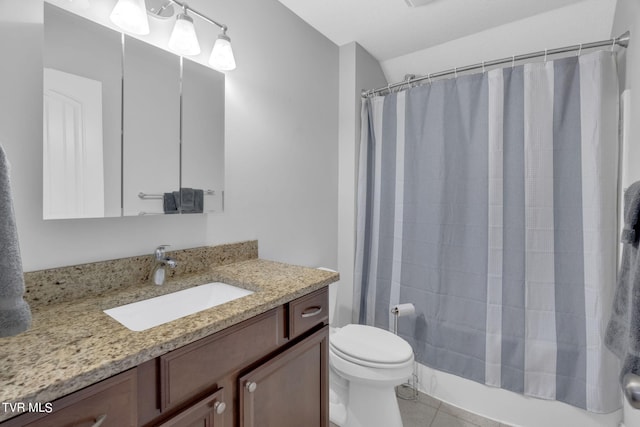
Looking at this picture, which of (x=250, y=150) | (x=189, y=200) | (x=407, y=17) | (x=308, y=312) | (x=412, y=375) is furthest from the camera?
(x=412, y=375)

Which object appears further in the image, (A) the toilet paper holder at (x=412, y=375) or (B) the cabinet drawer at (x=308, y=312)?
(A) the toilet paper holder at (x=412, y=375)

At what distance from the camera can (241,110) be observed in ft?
4.98

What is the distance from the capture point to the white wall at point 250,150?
89 cm

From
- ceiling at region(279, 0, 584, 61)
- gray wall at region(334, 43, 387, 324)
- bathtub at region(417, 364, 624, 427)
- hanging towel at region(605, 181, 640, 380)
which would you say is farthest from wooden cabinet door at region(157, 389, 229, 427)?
ceiling at region(279, 0, 584, 61)

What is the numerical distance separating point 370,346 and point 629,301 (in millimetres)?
1109

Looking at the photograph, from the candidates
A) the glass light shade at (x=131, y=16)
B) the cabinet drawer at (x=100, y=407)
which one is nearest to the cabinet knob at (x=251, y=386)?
the cabinet drawer at (x=100, y=407)

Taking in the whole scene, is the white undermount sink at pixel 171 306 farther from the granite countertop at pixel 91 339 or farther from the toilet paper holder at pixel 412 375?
the toilet paper holder at pixel 412 375

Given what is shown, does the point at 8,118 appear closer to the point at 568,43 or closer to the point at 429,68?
the point at 429,68

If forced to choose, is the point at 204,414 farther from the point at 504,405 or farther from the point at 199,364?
the point at 504,405

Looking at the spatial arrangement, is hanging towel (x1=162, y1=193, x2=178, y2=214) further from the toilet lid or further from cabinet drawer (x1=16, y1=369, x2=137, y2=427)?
the toilet lid

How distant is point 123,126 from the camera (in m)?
1.09

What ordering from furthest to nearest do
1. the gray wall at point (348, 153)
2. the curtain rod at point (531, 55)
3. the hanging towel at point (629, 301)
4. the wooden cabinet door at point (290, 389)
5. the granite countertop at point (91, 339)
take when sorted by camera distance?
the gray wall at point (348, 153) < the curtain rod at point (531, 55) < the wooden cabinet door at point (290, 389) < the hanging towel at point (629, 301) < the granite countertop at point (91, 339)

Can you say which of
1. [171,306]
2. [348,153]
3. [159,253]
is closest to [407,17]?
[348,153]

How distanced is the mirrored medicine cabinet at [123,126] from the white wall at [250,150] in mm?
45
